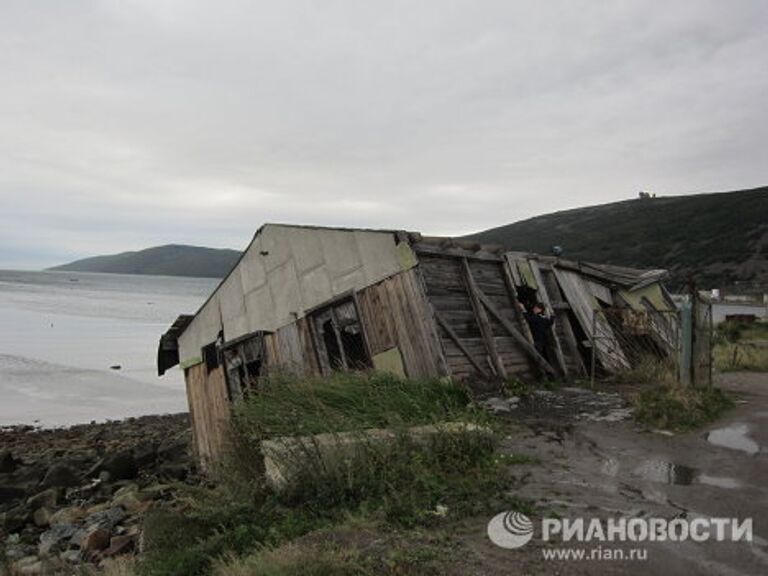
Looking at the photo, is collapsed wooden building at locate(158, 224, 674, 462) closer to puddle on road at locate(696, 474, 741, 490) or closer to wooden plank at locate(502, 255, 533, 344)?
wooden plank at locate(502, 255, 533, 344)

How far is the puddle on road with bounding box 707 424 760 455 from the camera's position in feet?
25.9

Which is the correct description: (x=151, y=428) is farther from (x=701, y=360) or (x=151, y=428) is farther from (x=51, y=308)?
(x=51, y=308)

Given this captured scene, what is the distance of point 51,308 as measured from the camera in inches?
3398

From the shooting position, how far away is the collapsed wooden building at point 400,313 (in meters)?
12.0

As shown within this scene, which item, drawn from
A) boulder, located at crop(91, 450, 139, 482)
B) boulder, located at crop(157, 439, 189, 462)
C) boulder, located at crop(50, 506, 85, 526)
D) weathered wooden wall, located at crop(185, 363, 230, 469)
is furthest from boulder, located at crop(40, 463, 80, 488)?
weathered wooden wall, located at crop(185, 363, 230, 469)

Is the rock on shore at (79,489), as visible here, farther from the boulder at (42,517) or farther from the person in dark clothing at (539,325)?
the person in dark clothing at (539,325)

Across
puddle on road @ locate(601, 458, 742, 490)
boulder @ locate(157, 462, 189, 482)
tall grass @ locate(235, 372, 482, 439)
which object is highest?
tall grass @ locate(235, 372, 482, 439)

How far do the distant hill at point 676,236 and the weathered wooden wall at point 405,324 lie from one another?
3825 centimetres

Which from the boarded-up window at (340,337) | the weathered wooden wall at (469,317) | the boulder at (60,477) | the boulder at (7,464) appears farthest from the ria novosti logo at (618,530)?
the boulder at (7,464)

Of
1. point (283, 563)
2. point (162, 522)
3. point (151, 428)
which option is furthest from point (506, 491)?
point (151, 428)

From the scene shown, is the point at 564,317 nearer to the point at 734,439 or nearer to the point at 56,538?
the point at 734,439

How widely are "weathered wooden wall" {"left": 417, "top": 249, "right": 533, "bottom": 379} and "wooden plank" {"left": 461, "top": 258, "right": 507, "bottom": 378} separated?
2 cm

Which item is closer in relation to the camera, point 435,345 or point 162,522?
point 162,522

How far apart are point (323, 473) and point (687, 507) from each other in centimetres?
331
